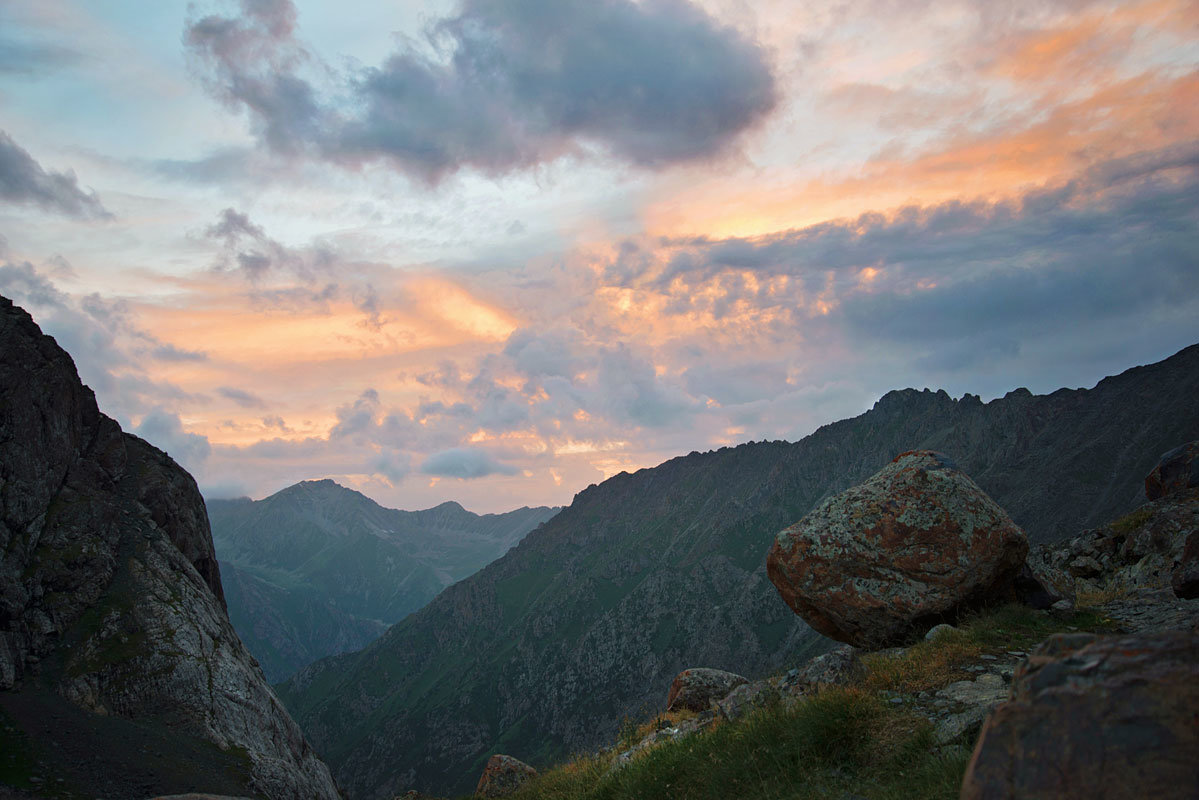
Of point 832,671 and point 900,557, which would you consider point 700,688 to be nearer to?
point 900,557

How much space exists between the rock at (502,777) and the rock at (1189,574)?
16.3 m

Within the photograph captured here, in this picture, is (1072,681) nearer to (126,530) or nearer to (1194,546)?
(1194,546)

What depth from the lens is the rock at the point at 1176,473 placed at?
86.1 ft

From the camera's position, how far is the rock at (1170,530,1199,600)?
14.5 metres

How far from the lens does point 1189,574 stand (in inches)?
576

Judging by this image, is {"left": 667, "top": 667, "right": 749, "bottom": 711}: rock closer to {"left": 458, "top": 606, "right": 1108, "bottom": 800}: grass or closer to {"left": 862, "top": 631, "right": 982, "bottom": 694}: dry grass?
{"left": 862, "top": 631, "right": 982, "bottom": 694}: dry grass

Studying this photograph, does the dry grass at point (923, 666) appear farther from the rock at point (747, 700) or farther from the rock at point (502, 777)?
the rock at point (502, 777)

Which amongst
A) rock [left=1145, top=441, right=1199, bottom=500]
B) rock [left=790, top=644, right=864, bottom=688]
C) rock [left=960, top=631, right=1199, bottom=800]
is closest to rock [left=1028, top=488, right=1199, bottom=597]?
rock [left=1145, top=441, right=1199, bottom=500]

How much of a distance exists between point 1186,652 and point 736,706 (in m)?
8.29

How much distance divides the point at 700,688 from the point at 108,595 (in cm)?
7874

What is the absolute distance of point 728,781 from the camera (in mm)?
8070

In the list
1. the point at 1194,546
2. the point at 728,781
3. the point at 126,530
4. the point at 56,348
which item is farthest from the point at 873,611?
the point at 56,348

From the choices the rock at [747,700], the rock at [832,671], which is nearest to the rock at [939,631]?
the rock at [832,671]

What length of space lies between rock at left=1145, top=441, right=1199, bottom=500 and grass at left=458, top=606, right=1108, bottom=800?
74.2ft
